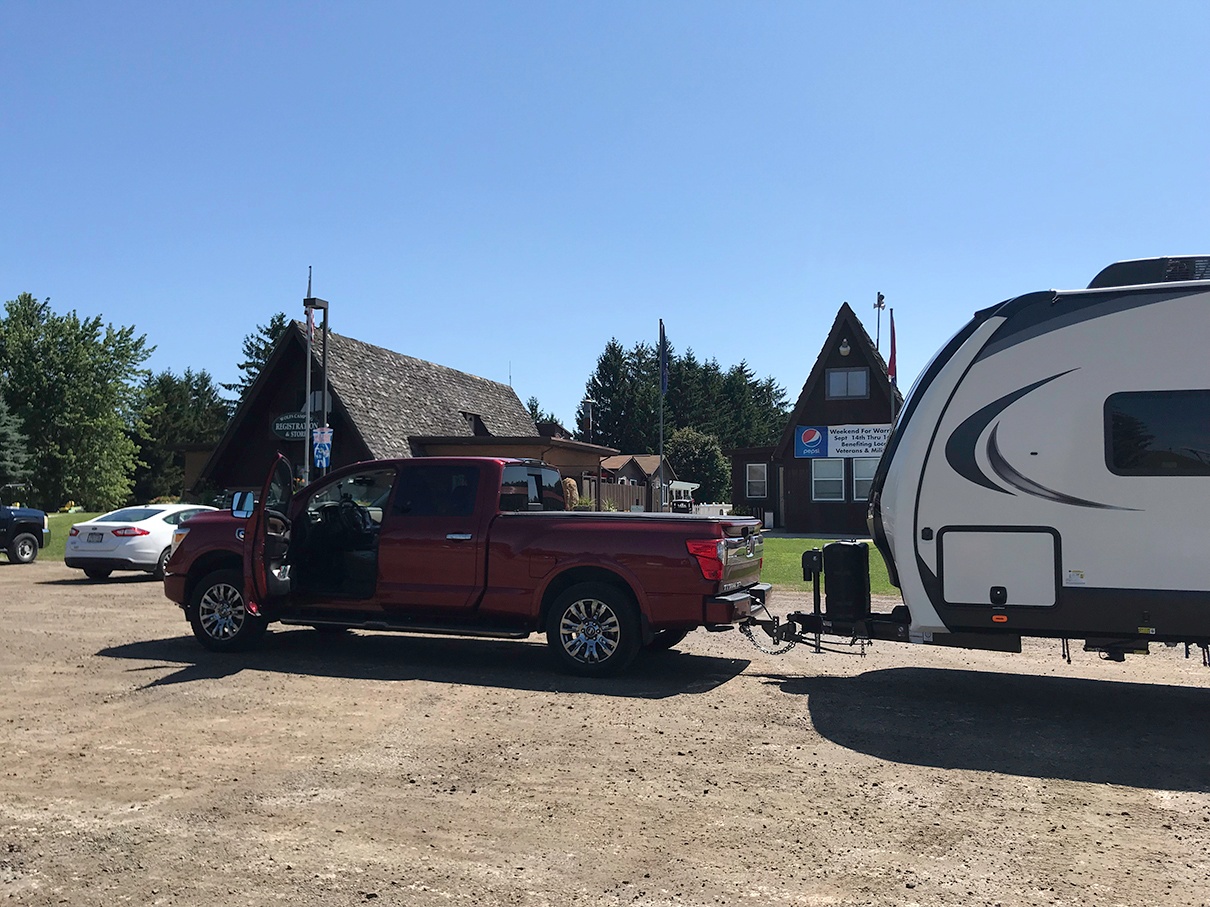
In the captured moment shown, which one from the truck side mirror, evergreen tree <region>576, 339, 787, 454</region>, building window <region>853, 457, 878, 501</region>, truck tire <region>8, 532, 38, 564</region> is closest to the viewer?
the truck side mirror

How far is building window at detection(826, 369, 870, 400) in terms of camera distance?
3609 centimetres

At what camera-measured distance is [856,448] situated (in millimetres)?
35719

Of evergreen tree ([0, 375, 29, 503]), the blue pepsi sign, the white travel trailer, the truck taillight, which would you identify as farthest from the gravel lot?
evergreen tree ([0, 375, 29, 503])

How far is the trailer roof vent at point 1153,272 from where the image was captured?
26.0ft

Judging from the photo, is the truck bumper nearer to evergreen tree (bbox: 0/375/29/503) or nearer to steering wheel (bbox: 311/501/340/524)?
steering wheel (bbox: 311/501/340/524)

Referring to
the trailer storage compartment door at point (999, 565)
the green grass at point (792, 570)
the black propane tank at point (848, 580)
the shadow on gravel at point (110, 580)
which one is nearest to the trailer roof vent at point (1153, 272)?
the trailer storage compartment door at point (999, 565)

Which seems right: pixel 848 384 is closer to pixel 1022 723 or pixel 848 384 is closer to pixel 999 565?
pixel 999 565

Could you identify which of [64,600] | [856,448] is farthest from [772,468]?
[64,600]

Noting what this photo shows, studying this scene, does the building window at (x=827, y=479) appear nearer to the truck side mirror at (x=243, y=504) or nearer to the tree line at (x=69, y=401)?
the truck side mirror at (x=243, y=504)

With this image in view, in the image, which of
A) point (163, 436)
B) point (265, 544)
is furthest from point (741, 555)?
point (163, 436)

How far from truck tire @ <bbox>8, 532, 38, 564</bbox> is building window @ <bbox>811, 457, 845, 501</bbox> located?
24088mm

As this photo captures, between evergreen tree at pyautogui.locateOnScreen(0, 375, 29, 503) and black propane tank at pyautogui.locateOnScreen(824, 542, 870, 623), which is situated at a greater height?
evergreen tree at pyautogui.locateOnScreen(0, 375, 29, 503)

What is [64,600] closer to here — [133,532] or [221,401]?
[133,532]

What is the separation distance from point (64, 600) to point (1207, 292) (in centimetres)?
1533
